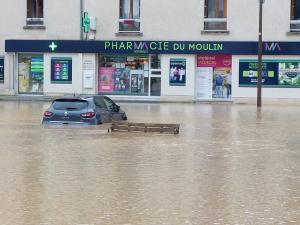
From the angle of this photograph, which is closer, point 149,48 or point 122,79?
point 149,48

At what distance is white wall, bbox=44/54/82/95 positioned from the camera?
139ft

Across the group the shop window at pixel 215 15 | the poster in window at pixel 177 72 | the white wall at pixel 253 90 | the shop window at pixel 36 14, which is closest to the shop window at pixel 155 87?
the poster in window at pixel 177 72

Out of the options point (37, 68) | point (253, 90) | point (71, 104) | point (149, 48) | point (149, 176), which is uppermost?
point (149, 48)

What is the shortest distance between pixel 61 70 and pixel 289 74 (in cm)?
1404

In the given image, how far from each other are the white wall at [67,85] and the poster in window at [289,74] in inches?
485

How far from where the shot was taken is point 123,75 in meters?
42.7

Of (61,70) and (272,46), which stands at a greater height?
(272,46)

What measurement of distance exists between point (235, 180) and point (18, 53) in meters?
33.0

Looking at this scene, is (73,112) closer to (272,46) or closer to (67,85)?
(67,85)

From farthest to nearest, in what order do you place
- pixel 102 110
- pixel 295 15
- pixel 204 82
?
pixel 204 82
pixel 295 15
pixel 102 110

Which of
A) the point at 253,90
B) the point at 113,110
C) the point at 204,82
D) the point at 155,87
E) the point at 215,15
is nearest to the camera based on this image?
the point at 113,110

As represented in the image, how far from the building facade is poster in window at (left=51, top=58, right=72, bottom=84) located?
0.21 ft

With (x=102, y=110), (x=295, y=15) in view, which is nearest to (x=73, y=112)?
(x=102, y=110)

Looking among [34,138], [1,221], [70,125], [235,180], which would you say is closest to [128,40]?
[70,125]
